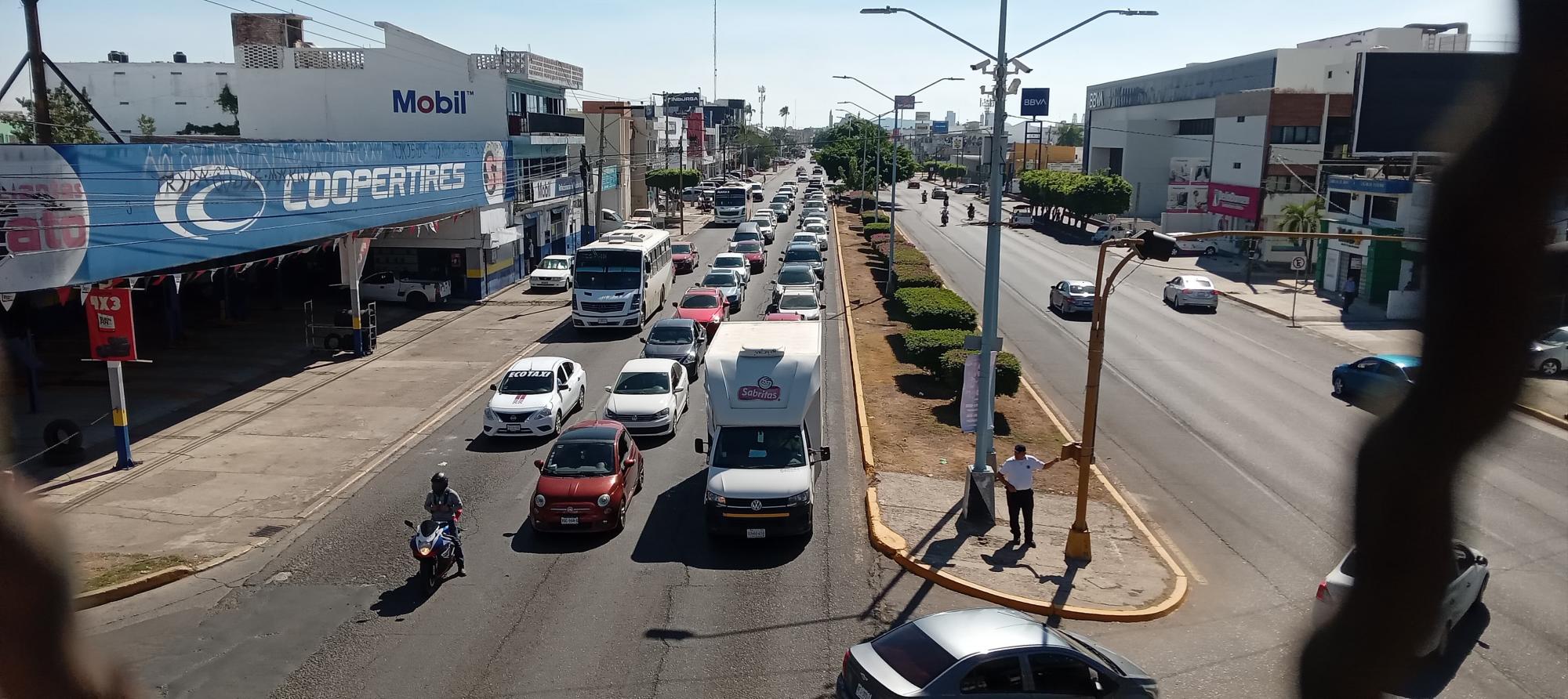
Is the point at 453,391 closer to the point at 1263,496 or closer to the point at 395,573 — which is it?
the point at 395,573

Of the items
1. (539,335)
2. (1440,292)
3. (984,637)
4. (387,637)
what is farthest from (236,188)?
(1440,292)

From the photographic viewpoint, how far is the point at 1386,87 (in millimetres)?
47000

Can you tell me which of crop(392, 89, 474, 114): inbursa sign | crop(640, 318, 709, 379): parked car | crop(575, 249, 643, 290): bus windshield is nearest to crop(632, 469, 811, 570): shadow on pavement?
crop(640, 318, 709, 379): parked car

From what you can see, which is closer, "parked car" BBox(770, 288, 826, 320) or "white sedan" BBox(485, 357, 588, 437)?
"white sedan" BBox(485, 357, 588, 437)

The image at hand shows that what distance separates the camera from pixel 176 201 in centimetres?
2184

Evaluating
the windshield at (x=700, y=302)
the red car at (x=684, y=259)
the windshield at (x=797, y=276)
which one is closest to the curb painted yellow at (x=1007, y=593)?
the windshield at (x=700, y=302)

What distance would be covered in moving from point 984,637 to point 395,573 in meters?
8.72

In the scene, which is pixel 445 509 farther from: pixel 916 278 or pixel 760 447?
pixel 916 278

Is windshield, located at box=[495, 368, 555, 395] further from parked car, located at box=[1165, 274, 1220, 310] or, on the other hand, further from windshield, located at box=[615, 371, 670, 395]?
parked car, located at box=[1165, 274, 1220, 310]

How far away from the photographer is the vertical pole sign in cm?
1952

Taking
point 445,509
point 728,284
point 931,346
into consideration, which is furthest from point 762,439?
point 728,284

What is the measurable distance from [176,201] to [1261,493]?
21.9 m

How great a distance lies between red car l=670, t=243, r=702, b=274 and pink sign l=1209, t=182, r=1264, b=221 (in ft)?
105

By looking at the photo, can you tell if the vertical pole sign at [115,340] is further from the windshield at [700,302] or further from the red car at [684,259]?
the red car at [684,259]
